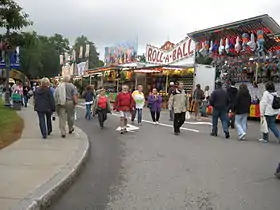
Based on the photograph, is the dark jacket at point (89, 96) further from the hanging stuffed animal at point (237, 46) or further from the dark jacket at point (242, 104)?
the hanging stuffed animal at point (237, 46)

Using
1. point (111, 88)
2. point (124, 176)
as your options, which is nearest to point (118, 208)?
point (124, 176)

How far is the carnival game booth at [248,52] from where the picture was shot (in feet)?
65.0

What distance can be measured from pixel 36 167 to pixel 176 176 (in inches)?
93.3

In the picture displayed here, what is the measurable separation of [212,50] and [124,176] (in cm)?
1840

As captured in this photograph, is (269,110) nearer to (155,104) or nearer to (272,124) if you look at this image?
(272,124)

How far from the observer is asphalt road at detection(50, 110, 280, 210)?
5520mm

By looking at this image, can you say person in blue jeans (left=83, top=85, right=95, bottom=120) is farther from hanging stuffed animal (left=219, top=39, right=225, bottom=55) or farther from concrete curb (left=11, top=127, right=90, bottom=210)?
concrete curb (left=11, top=127, right=90, bottom=210)

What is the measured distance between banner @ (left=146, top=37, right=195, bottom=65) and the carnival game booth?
3.53 m

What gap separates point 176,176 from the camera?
23.2 ft

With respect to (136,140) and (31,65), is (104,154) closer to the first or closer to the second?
(136,140)

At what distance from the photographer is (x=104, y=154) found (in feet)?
30.5

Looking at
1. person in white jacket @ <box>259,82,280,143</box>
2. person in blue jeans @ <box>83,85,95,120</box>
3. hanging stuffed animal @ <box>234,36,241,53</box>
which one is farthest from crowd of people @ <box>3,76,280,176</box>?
hanging stuffed animal @ <box>234,36,241,53</box>

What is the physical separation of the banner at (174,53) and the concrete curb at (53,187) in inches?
834

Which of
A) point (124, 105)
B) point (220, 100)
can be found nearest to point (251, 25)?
point (220, 100)
